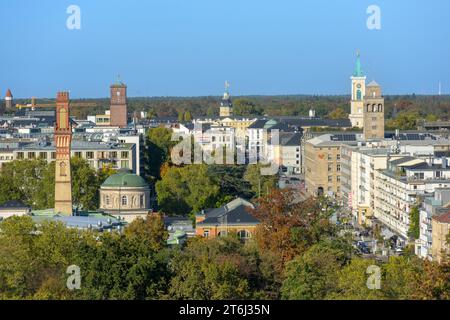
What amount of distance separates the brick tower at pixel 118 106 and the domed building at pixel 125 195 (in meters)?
48.6

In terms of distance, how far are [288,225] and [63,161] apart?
58.6 ft

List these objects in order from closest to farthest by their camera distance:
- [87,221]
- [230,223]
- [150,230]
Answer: [150,230]
[87,221]
[230,223]

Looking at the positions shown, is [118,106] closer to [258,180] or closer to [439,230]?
[258,180]

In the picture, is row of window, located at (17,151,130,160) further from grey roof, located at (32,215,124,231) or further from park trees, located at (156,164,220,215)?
grey roof, located at (32,215,124,231)

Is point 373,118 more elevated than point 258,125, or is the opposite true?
point 373,118

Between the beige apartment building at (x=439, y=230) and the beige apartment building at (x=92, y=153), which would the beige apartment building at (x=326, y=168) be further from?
the beige apartment building at (x=439, y=230)

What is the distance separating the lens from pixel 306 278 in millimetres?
39188

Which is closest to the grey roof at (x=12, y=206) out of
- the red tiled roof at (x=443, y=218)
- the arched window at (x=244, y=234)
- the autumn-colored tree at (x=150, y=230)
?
the autumn-colored tree at (x=150, y=230)

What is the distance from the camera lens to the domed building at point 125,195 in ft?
216

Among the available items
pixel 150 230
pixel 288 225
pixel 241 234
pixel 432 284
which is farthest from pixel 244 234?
pixel 432 284

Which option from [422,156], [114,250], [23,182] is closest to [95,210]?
[23,182]

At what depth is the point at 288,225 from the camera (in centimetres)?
4831

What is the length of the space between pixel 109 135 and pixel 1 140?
757 centimetres
